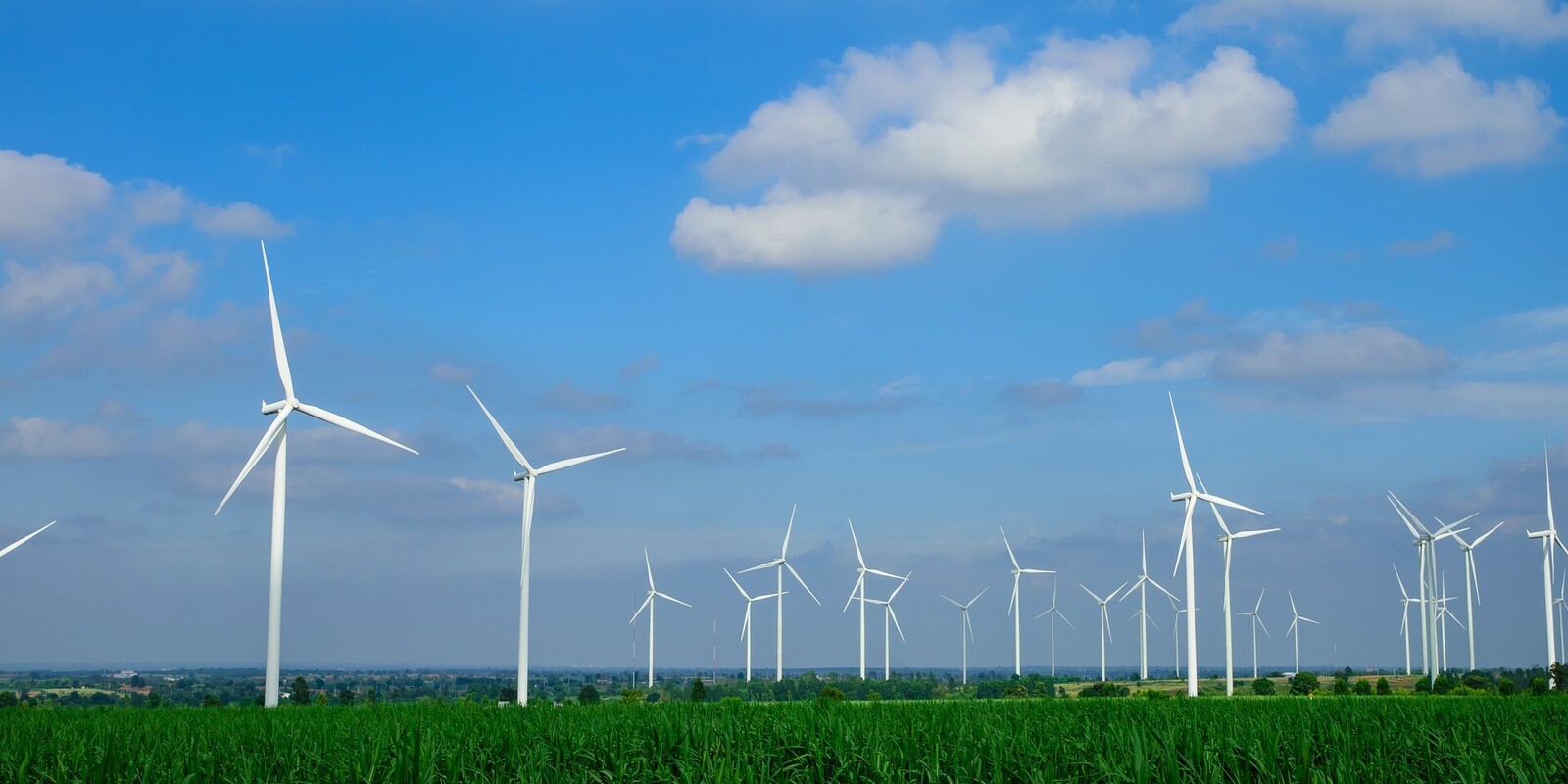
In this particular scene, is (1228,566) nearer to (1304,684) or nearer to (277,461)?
(1304,684)

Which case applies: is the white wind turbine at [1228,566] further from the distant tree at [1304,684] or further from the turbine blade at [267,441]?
the turbine blade at [267,441]

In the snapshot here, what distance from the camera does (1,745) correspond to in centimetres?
1903

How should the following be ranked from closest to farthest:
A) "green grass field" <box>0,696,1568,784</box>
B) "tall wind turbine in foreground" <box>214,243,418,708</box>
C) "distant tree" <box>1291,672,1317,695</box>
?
"green grass field" <box>0,696,1568,784</box>, "tall wind turbine in foreground" <box>214,243,418,708</box>, "distant tree" <box>1291,672,1317,695</box>

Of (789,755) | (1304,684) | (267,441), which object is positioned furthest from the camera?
(1304,684)

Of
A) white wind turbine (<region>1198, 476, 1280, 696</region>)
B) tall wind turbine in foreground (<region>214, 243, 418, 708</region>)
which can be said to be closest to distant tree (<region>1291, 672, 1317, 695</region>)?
white wind turbine (<region>1198, 476, 1280, 696</region>)

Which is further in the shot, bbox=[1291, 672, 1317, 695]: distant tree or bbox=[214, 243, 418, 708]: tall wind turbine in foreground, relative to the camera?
bbox=[1291, 672, 1317, 695]: distant tree

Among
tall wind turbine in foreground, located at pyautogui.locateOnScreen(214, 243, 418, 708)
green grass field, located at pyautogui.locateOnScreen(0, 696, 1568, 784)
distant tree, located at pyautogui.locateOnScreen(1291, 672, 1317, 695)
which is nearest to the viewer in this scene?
green grass field, located at pyautogui.locateOnScreen(0, 696, 1568, 784)

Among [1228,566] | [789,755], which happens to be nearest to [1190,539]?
[1228,566]

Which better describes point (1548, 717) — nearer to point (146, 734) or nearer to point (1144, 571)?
point (146, 734)

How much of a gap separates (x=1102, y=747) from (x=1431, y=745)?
4.84 metres

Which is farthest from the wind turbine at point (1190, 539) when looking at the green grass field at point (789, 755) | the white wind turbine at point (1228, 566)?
the green grass field at point (789, 755)

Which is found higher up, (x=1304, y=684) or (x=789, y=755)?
(x=789, y=755)

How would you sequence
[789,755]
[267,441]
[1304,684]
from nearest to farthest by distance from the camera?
[789,755]
[267,441]
[1304,684]

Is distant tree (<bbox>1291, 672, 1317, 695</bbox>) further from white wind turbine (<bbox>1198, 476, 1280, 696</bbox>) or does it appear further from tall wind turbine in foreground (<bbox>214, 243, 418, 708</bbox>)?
tall wind turbine in foreground (<bbox>214, 243, 418, 708</bbox>)
